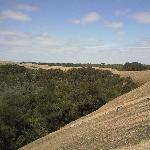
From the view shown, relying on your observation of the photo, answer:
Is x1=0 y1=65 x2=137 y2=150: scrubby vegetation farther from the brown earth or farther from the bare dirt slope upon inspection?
the bare dirt slope

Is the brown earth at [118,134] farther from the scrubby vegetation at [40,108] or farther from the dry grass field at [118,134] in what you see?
the scrubby vegetation at [40,108]

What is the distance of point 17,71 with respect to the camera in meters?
102

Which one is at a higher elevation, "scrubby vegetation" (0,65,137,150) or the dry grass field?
the dry grass field

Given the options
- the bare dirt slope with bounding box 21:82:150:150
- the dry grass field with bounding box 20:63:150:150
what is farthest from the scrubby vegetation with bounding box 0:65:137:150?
the bare dirt slope with bounding box 21:82:150:150

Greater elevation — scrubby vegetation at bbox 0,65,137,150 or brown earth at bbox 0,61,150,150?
brown earth at bbox 0,61,150,150

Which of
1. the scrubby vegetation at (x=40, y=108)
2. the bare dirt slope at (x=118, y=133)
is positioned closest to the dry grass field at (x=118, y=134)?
the bare dirt slope at (x=118, y=133)

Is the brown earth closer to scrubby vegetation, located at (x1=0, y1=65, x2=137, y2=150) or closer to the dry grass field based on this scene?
the dry grass field

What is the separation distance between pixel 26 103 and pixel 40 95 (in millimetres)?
3320

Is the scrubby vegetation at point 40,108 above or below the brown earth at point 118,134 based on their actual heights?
below

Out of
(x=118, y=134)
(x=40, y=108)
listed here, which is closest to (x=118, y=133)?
(x=118, y=134)

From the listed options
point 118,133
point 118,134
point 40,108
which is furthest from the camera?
point 40,108

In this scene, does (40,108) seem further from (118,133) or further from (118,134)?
(118,134)

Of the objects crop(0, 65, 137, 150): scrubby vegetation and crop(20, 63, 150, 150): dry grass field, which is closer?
crop(20, 63, 150, 150): dry grass field

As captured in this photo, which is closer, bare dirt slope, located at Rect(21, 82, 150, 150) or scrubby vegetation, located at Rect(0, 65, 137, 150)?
bare dirt slope, located at Rect(21, 82, 150, 150)
